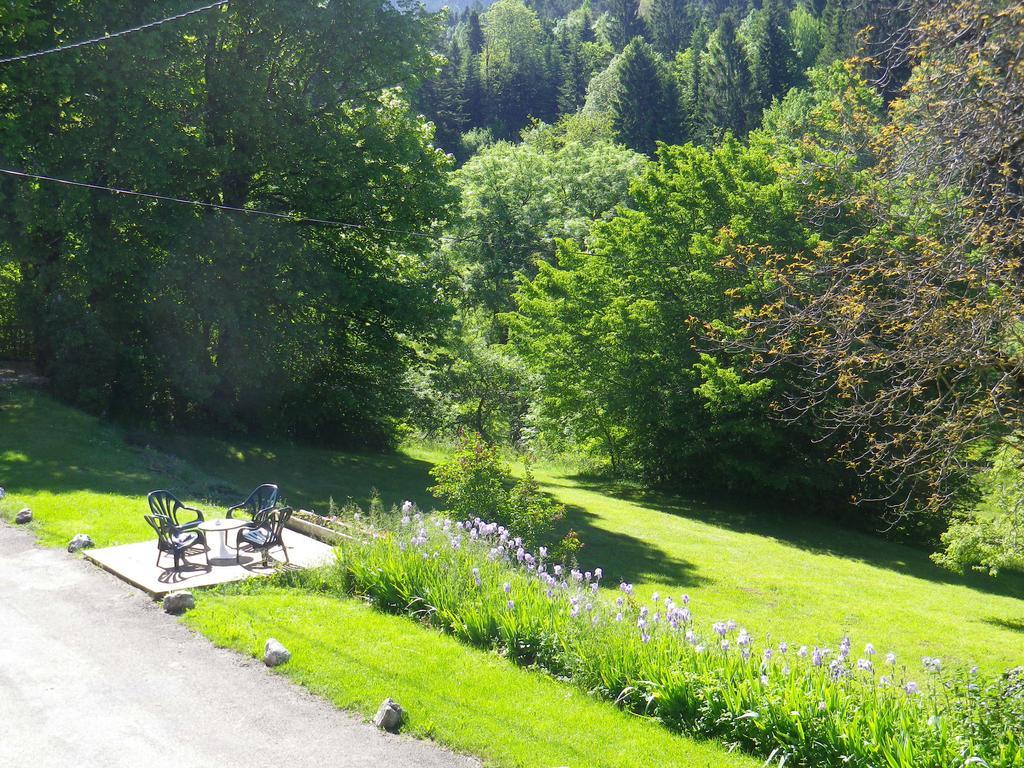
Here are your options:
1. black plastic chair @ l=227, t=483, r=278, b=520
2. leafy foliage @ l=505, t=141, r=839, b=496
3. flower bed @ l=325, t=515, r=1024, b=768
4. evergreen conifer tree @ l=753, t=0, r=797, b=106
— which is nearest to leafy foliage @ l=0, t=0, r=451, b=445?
leafy foliage @ l=505, t=141, r=839, b=496

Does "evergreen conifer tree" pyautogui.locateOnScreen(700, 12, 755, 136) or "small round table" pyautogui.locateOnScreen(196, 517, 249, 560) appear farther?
"evergreen conifer tree" pyautogui.locateOnScreen(700, 12, 755, 136)

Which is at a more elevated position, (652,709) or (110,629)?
(652,709)

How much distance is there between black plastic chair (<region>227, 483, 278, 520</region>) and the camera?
11890 millimetres

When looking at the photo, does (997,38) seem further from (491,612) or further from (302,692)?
(302,692)

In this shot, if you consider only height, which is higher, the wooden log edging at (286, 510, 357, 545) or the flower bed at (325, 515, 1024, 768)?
the flower bed at (325, 515, 1024, 768)

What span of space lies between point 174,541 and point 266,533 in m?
1.14

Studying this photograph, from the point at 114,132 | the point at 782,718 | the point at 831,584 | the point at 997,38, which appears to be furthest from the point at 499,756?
the point at 114,132

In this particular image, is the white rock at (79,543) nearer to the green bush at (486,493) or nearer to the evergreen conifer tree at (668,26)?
the green bush at (486,493)

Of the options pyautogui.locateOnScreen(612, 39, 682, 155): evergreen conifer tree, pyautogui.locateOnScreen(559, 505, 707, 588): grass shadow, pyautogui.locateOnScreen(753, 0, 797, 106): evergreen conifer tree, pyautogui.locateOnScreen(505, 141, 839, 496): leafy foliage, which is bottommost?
pyautogui.locateOnScreen(559, 505, 707, 588): grass shadow

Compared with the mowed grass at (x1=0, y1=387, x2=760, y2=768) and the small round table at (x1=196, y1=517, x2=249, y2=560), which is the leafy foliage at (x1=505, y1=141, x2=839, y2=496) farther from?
the small round table at (x1=196, y1=517, x2=249, y2=560)

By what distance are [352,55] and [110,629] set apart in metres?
17.2

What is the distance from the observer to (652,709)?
7312 mm

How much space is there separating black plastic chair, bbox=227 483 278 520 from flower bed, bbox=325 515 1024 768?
187 centimetres

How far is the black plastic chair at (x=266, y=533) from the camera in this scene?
1105cm
